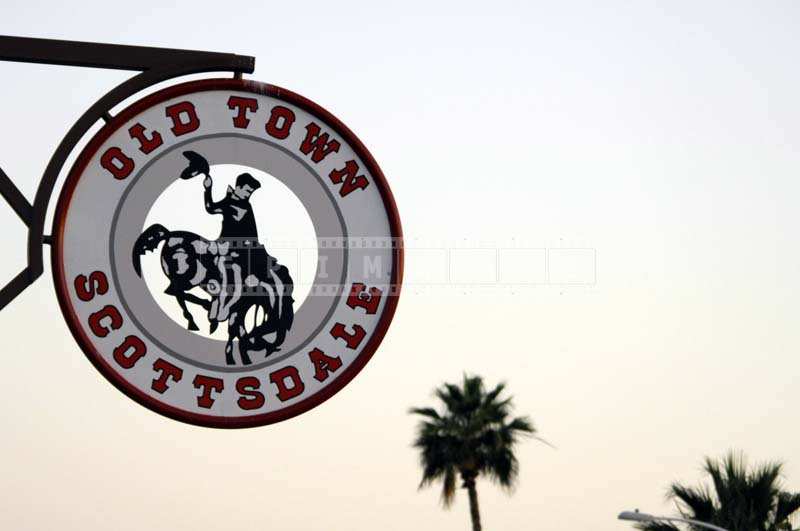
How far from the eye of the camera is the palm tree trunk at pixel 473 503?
49.0 metres

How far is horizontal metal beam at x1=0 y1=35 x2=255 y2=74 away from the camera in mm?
6730

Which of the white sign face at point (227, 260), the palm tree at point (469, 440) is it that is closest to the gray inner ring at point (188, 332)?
the white sign face at point (227, 260)

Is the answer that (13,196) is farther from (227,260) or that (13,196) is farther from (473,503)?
(473,503)

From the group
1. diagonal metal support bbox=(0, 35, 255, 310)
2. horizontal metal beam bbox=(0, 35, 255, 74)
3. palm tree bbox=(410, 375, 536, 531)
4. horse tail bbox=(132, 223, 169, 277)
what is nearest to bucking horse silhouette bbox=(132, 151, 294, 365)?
horse tail bbox=(132, 223, 169, 277)

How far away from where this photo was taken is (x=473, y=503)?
49.6 m

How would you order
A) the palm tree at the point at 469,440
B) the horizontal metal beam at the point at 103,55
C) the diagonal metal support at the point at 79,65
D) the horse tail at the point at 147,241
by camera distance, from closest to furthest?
the horse tail at the point at 147,241
the diagonal metal support at the point at 79,65
the horizontal metal beam at the point at 103,55
the palm tree at the point at 469,440

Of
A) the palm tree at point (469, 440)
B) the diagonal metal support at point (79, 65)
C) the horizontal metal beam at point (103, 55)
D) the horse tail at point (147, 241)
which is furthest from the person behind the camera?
the palm tree at point (469, 440)

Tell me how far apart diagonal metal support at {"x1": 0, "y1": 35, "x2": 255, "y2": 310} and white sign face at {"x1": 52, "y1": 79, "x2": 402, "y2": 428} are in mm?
115

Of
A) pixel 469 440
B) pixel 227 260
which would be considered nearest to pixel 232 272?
pixel 227 260

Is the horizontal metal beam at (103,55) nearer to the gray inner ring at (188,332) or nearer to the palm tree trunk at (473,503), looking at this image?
the gray inner ring at (188,332)

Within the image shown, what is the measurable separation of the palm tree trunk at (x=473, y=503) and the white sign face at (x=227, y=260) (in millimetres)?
42951

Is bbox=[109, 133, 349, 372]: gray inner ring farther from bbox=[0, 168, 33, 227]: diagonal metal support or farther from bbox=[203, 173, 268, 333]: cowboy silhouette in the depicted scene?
bbox=[0, 168, 33, 227]: diagonal metal support

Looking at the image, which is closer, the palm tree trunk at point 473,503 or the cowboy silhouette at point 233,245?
the cowboy silhouette at point 233,245

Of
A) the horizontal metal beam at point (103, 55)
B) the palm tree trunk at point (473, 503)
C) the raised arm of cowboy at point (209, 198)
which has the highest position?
the horizontal metal beam at point (103, 55)
